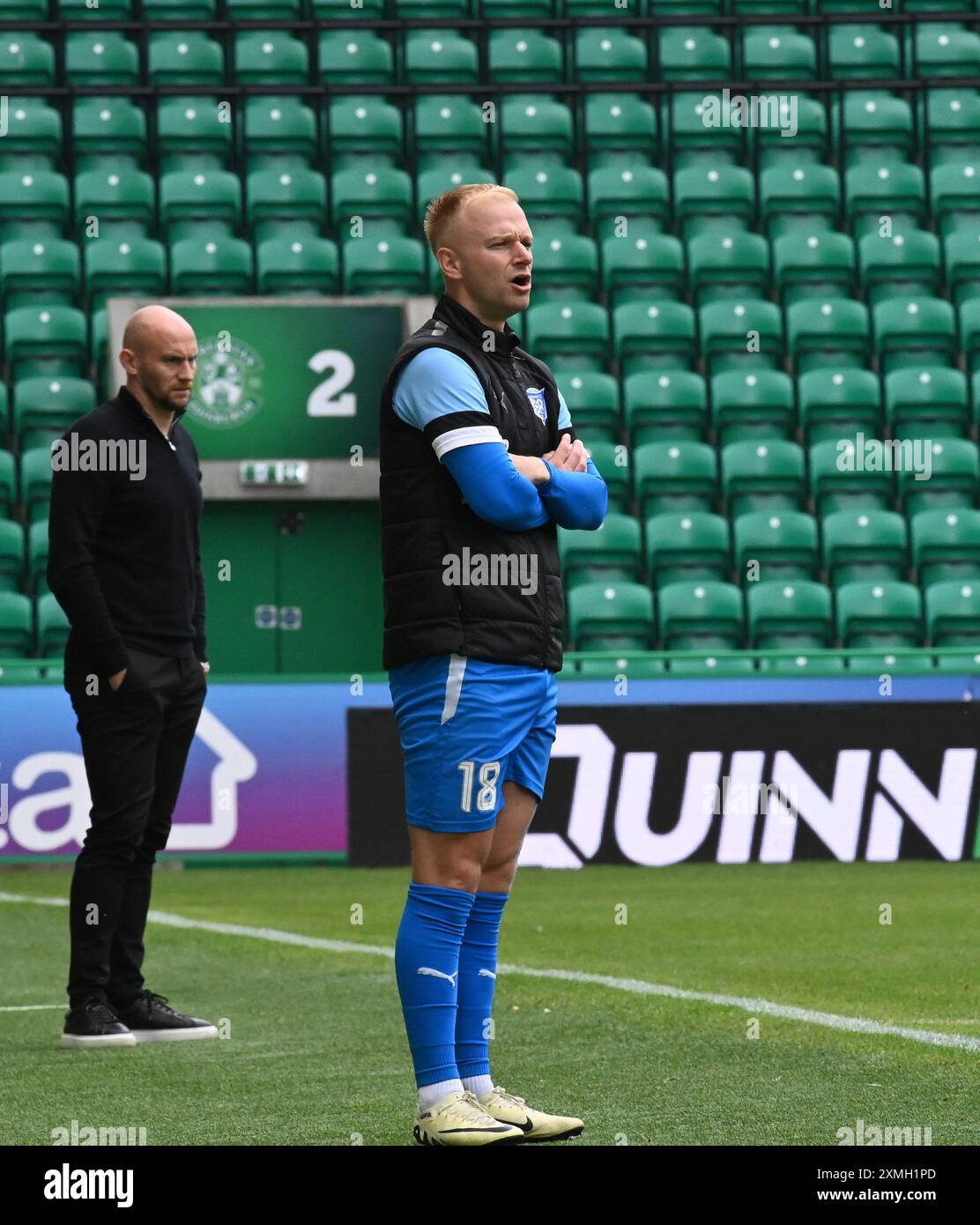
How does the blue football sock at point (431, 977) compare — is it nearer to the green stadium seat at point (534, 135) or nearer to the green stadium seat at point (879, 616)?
the green stadium seat at point (879, 616)

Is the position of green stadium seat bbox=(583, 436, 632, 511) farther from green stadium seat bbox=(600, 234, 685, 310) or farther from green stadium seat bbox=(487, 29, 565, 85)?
green stadium seat bbox=(487, 29, 565, 85)

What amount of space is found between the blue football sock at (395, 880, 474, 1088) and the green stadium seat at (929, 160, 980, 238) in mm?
13903

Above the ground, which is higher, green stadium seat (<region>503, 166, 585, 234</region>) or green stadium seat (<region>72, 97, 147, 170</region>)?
green stadium seat (<region>72, 97, 147, 170</region>)

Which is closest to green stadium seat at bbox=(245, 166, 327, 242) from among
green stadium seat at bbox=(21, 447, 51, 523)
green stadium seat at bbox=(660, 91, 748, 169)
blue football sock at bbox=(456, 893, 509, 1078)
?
green stadium seat at bbox=(21, 447, 51, 523)

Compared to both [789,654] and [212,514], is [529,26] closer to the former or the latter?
[212,514]

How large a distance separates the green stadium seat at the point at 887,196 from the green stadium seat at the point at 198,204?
16.7ft

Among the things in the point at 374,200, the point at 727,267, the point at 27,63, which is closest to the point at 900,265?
the point at 727,267

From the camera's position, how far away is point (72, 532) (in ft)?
18.4

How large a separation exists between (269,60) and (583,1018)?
44.6 ft

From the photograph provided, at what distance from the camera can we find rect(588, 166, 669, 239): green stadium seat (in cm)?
1670

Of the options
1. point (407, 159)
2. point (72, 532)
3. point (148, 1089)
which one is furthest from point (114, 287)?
point (148, 1089)

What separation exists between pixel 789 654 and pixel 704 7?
345 inches

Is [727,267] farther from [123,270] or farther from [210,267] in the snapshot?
[123,270]

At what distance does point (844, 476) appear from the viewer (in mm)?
14688
